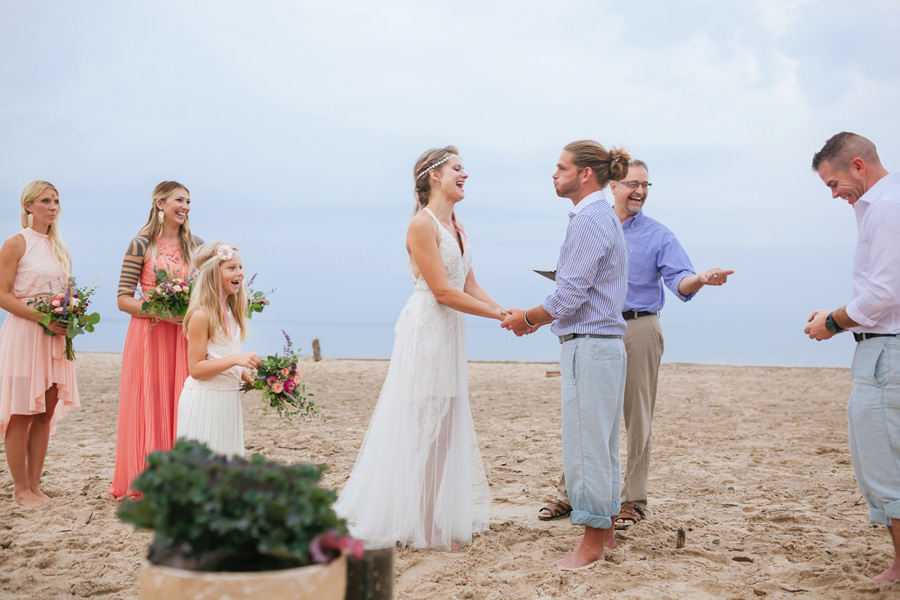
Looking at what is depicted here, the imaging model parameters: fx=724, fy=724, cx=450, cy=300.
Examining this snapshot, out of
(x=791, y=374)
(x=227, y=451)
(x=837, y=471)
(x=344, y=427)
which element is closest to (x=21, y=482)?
(x=227, y=451)

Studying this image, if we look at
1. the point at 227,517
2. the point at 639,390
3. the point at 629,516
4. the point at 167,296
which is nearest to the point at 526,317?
the point at 639,390

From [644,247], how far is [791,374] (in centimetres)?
1342

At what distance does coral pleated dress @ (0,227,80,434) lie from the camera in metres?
5.55

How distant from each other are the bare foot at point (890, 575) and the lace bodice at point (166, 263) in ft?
16.2

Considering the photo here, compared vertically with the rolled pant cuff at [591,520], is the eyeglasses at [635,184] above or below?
above

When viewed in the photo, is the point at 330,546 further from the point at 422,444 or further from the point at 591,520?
the point at 422,444

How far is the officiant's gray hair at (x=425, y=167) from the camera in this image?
4.74 m

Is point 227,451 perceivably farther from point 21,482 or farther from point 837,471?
point 837,471

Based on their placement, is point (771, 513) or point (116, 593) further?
point (771, 513)

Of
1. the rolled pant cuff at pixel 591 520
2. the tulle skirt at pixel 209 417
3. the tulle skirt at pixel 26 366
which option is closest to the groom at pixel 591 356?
the rolled pant cuff at pixel 591 520

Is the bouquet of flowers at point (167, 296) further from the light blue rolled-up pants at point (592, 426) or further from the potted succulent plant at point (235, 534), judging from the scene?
the potted succulent plant at point (235, 534)

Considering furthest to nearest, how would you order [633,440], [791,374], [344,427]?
1. [791,374]
2. [344,427]
3. [633,440]

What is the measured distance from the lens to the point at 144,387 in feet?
18.4

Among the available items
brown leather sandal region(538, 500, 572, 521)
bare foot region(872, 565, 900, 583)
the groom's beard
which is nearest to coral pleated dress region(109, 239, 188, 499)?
brown leather sandal region(538, 500, 572, 521)
